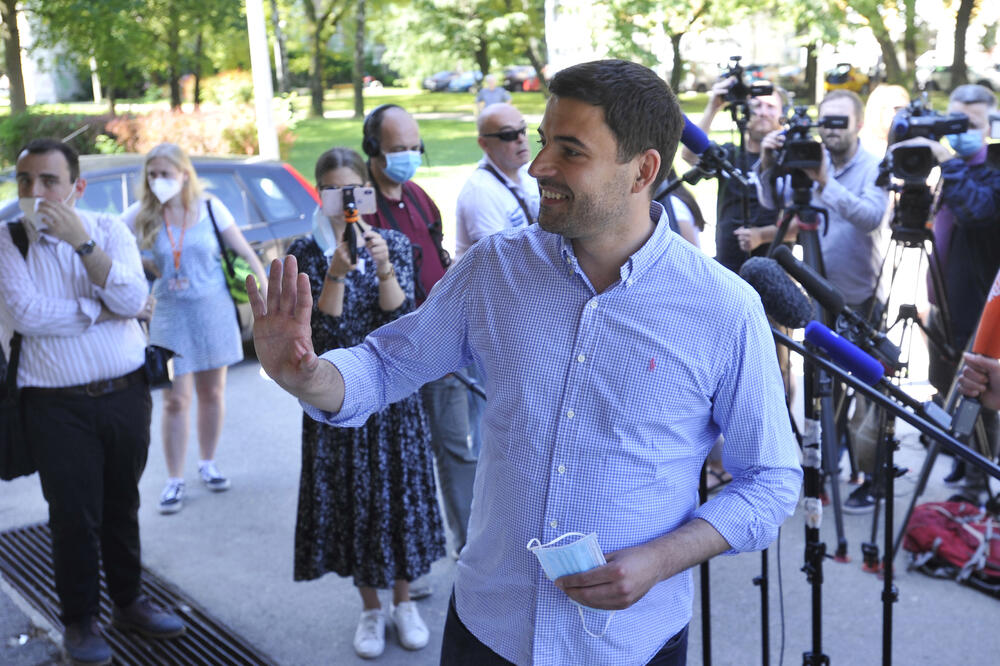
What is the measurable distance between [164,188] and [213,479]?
1.64m

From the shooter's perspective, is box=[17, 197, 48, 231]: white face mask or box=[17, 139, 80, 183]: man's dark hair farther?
box=[17, 139, 80, 183]: man's dark hair

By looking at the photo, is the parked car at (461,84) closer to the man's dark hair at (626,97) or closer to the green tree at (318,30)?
the green tree at (318,30)

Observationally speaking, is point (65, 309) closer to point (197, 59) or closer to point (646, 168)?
point (646, 168)

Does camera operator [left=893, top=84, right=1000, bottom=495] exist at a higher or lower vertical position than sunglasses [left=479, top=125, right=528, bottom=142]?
lower

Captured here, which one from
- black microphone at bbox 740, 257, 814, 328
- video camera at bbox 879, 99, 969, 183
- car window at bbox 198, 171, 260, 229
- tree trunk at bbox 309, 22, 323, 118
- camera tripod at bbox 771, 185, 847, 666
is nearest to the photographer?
black microphone at bbox 740, 257, 814, 328

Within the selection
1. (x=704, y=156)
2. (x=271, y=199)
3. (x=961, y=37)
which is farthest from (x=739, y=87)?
(x=961, y=37)

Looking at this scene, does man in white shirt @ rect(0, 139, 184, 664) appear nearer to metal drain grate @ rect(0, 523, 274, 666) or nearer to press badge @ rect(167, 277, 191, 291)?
metal drain grate @ rect(0, 523, 274, 666)

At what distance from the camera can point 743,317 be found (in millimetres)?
1956

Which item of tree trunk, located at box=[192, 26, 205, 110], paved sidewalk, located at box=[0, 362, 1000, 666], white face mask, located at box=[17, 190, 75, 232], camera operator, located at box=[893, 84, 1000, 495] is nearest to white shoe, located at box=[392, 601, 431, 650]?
paved sidewalk, located at box=[0, 362, 1000, 666]

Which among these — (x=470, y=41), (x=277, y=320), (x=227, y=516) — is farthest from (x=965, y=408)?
(x=470, y=41)

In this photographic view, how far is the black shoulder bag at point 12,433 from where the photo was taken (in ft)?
12.4

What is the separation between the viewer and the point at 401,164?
424 centimetres

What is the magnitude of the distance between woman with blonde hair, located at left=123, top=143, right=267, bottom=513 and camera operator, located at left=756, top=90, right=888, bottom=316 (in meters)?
3.11

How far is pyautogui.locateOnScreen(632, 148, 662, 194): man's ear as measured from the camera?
2.00m
